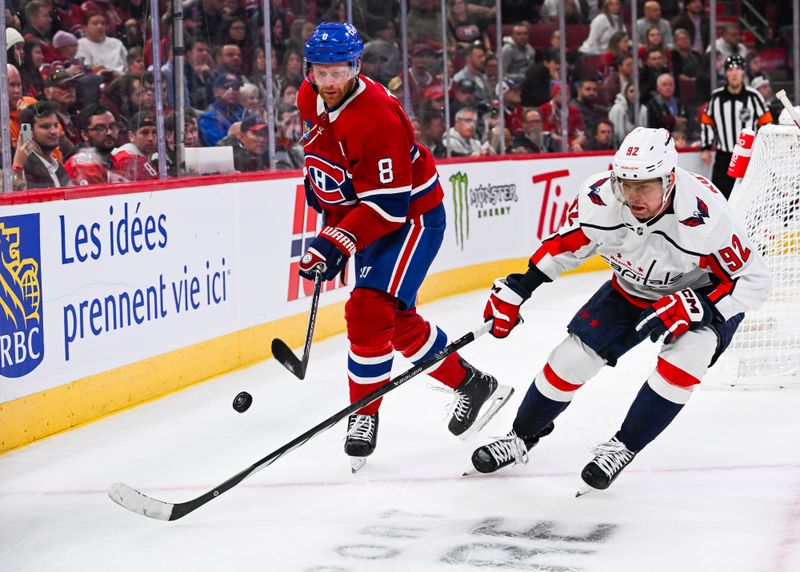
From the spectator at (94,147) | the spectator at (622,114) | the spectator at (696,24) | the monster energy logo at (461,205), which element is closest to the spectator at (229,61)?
the spectator at (94,147)

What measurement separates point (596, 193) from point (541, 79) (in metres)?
5.78

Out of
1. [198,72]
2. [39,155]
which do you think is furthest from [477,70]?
[39,155]

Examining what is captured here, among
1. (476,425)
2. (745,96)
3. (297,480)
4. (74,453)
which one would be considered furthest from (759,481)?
(745,96)

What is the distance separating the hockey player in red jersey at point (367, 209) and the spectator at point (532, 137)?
4.87 metres

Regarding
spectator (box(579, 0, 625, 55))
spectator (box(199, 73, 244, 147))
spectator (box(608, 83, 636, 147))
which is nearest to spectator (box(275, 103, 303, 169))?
spectator (box(199, 73, 244, 147))

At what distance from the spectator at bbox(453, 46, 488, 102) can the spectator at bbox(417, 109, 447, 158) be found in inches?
18.8

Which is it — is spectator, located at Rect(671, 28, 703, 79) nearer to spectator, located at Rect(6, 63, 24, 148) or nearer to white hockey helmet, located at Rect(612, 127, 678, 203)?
spectator, located at Rect(6, 63, 24, 148)

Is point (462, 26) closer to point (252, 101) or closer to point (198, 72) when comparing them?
point (252, 101)

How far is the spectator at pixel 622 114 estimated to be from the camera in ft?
29.5

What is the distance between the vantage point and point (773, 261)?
462cm

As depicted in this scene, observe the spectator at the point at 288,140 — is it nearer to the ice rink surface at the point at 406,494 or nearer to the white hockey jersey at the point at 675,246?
the ice rink surface at the point at 406,494

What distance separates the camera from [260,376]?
4910 millimetres

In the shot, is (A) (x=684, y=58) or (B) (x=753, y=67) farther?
(B) (x=753, y=67)

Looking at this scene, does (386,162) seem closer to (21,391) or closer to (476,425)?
(476,425)
